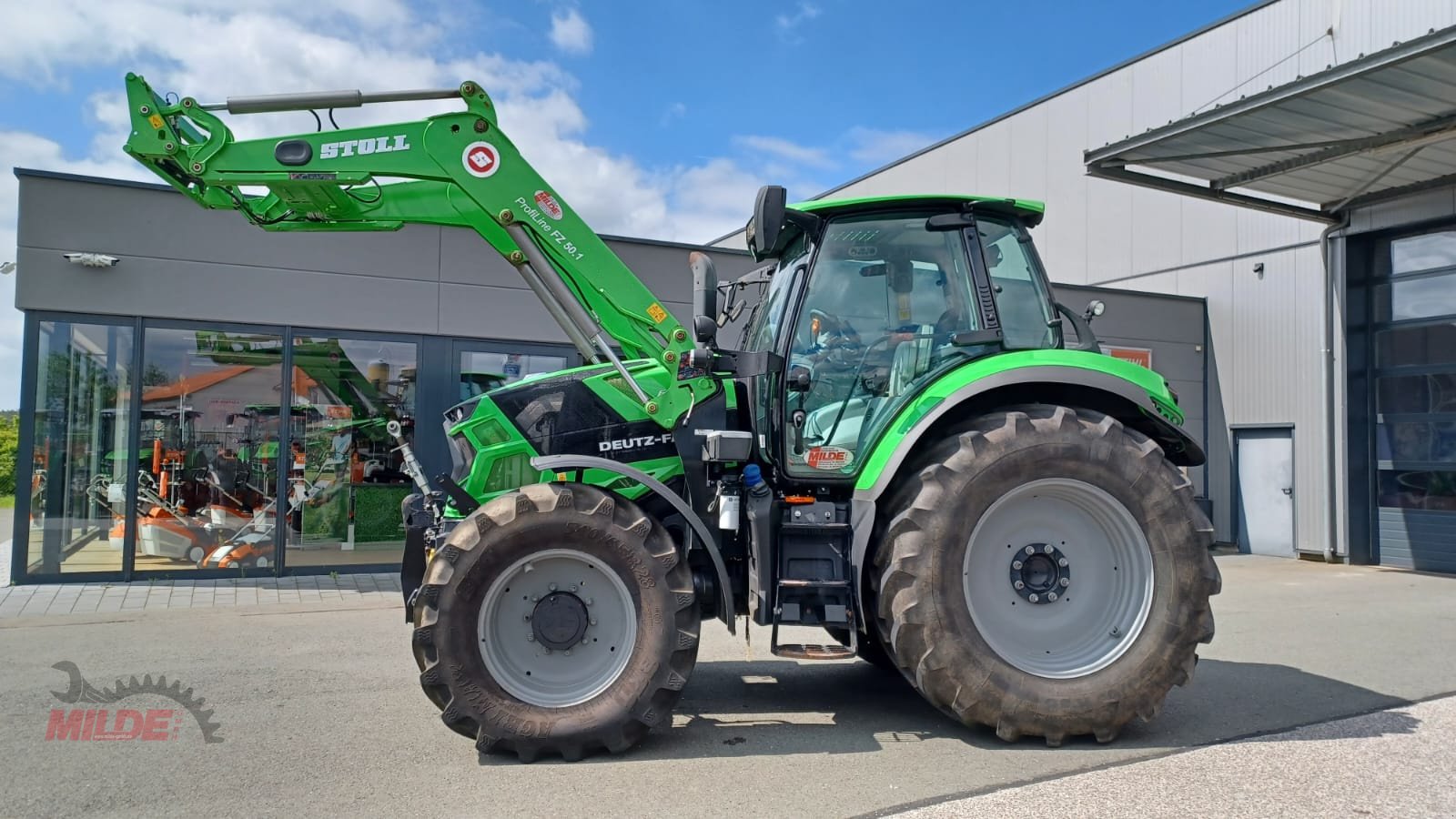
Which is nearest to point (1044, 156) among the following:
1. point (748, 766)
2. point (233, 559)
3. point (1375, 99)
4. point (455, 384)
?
point (1375, 99)

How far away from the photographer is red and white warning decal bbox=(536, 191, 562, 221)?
509cm

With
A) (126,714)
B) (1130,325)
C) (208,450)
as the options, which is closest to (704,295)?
(126,714)

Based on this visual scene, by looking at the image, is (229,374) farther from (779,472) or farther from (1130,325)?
(1130,325)

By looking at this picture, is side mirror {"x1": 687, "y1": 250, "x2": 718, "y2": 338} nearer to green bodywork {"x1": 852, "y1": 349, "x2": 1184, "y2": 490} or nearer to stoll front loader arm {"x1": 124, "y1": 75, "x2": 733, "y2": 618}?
stoll front loader arm {"x1": 124, "y1": 75, "x2": 733, "y2": 618}

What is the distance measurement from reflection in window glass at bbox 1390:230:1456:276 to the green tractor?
10.1 metres

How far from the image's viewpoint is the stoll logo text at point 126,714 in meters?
4.82

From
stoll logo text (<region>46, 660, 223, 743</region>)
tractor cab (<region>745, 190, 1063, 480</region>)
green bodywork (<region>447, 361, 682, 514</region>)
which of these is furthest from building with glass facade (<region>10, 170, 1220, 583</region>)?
tractor cab (<region>745, 190, 1063, 480</region>)

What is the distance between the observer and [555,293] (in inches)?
204

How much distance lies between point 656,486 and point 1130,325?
41.0 feet

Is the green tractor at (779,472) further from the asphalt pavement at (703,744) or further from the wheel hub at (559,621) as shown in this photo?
the asphalt pavement at (703,744)

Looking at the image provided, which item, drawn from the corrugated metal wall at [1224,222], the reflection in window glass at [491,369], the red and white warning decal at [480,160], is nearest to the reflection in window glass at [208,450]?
the reflection in window glass at [491,369]

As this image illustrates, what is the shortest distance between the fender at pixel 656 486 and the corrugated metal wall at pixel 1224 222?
39.8ft

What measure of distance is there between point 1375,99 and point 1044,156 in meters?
8.36

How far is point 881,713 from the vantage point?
209 inches
